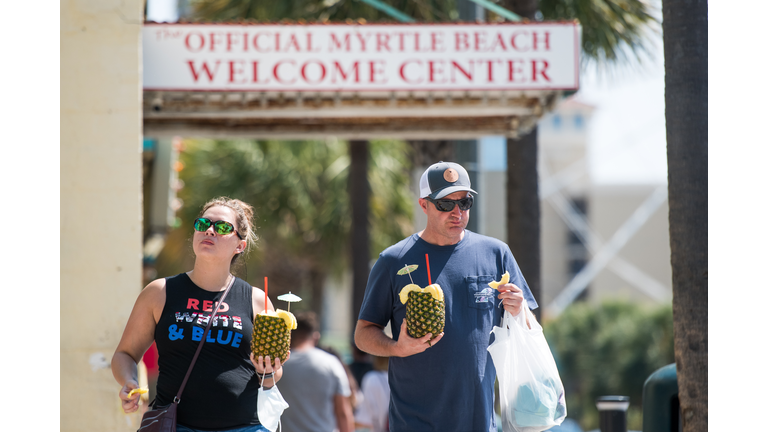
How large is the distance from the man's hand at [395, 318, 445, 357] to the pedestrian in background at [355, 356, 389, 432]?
2.99 m

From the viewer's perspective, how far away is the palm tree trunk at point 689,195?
4.53 m

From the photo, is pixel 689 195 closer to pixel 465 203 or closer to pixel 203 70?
pixel 465 203

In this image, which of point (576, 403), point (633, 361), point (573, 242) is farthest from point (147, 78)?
point (573, 242)

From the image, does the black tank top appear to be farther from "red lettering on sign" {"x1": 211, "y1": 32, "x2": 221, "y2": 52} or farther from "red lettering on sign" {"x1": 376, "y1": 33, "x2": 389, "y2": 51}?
"red lettering on sign" {"x1": 376, "y1": 33, "x2": 389, "y2": 51}

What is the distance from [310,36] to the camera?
6332mm

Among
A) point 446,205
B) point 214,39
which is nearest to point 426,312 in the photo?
point 446,205

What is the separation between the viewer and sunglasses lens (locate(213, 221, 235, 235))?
11.4ft

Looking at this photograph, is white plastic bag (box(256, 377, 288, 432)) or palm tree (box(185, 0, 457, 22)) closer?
white plastic bag (box(256, 377, 288, 432))

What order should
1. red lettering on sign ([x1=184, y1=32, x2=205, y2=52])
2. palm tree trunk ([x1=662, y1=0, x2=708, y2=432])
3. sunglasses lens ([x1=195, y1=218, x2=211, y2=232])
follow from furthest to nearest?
red lettering on sign ([x1=184, y1=32, x2=205, y2=52]), palm tree trunk ([x1=662, y1=0, x2=708, y2=432]), sunglasses lens ([x1=195, y1=218, x2=211, y2=232])

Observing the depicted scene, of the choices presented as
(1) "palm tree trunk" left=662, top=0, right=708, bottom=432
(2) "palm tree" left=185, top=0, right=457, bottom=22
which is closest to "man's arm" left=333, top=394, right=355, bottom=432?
(1) "palm tree trunk" left=662, top=0, right=708, bottom=432

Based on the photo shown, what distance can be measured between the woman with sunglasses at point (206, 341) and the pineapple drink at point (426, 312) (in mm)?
614

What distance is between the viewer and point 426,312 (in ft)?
10.6

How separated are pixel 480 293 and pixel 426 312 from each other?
37cm

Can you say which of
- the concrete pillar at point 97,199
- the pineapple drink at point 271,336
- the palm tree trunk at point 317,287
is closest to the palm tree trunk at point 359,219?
the concrete pillar at point 97,199
